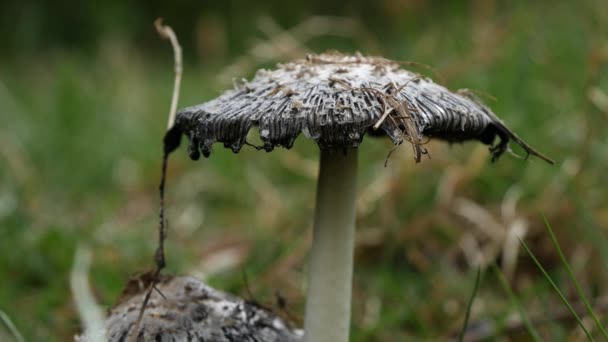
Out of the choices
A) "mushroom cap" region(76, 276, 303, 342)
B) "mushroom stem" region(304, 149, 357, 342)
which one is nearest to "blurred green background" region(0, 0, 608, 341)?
"mushroom cap" region(76, 276, 303, 342)

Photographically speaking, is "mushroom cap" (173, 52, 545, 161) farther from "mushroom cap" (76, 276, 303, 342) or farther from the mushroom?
"mushroom cap" (76, 276, 303, 342)

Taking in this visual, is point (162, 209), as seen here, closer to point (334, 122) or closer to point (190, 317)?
point (190, 317)

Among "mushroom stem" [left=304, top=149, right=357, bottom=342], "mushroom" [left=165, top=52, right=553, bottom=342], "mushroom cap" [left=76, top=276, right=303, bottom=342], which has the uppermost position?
"mushroom" [left=165, top=52, right=553, bottom=342]

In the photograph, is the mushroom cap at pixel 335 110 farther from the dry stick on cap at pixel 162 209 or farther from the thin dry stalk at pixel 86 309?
the thin dry stalk at pixel 86 309

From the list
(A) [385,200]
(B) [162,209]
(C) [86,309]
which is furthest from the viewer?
(A) [385,200]

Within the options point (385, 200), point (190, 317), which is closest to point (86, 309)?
point (190, 317)

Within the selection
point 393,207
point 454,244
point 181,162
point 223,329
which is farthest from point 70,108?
point 223,329

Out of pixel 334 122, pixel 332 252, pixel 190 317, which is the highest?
pixel 334 122
